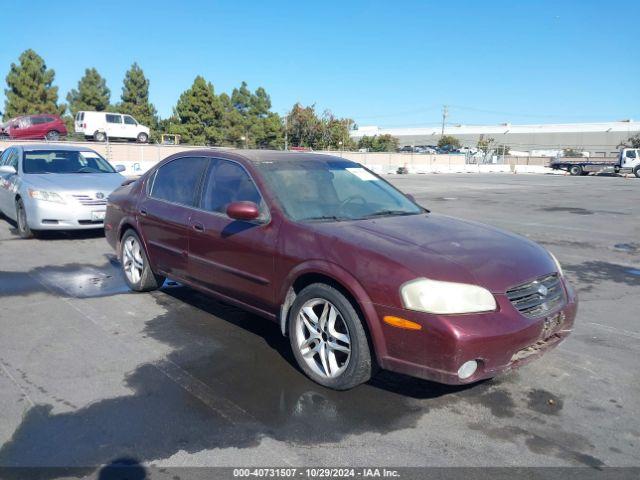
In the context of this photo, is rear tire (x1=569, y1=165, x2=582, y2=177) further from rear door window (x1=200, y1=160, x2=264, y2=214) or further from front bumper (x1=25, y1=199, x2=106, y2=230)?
rear door window (x1=200, y1=160, x2=264, y2=214)

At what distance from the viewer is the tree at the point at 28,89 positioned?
45.5 meters

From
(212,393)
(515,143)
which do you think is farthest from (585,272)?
(515,143)

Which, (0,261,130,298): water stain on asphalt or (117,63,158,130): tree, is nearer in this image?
(0,261,130,298): water stain on asphalt

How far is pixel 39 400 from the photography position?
347 cm

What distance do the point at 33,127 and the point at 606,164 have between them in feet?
136

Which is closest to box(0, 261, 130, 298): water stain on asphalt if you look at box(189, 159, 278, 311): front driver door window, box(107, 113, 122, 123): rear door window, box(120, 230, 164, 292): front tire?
box(120, 230, 164, 292): front tire

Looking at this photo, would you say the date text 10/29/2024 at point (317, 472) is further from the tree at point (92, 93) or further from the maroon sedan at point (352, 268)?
the tree at point (92, 93)

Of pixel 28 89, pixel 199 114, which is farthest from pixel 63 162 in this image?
pixel 199 114

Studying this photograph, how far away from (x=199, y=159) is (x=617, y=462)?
13.2 feet

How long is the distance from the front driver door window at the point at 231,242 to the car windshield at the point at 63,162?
6.02 m

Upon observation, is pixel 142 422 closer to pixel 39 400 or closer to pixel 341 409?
pixel 39 400

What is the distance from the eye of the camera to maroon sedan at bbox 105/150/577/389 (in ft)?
10.6

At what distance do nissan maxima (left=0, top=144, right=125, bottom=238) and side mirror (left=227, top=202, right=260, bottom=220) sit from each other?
5.65 metres

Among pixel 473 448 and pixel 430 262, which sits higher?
pixel 430 262
